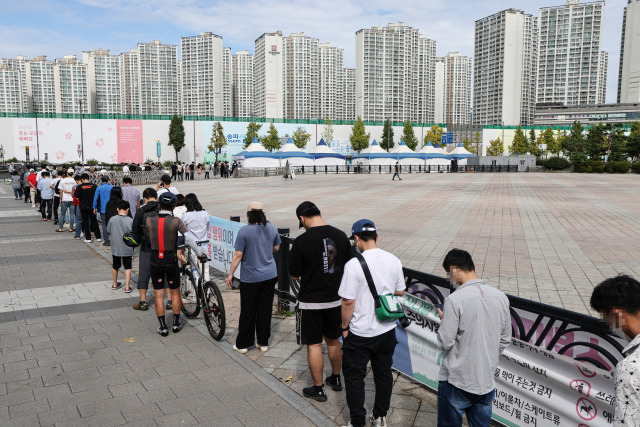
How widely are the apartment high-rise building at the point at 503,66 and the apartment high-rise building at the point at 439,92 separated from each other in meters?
9.53

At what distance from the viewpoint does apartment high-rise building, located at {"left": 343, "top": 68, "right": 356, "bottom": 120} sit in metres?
135

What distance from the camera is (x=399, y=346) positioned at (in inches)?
192

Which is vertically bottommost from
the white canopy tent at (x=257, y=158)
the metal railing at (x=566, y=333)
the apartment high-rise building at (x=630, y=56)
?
the metal railing at (x=566, y=333)

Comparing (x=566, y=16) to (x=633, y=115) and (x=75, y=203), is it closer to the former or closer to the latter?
(x=633, y=115)

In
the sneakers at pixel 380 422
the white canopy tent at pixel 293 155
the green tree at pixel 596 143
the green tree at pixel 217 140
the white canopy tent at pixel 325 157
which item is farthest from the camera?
the green tree at pixel 217 140

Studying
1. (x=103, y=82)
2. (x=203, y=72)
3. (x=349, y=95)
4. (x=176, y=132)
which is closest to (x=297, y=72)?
(x=349, y=95)

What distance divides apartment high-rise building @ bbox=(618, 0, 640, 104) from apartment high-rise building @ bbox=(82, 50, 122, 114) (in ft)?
485

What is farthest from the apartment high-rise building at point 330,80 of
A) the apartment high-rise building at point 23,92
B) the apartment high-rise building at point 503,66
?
the apartment high-rise building at point 23,92

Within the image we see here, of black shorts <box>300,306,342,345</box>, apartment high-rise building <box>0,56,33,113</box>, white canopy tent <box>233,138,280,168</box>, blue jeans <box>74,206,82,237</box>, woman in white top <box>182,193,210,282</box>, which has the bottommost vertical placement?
blue jeans <box>74,206,82,237</box>

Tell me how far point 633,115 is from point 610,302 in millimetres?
167700

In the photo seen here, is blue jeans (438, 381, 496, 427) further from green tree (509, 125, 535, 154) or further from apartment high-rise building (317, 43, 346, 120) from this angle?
apartment high-rise building (317, 43, 346, 120)

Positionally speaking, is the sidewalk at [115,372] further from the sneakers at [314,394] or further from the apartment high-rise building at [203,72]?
the apartment high-rise building at [203,72]

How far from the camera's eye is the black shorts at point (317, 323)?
420 cm

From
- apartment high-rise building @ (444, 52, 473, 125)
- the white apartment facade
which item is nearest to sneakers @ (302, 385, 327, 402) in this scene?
the white apartment facade
